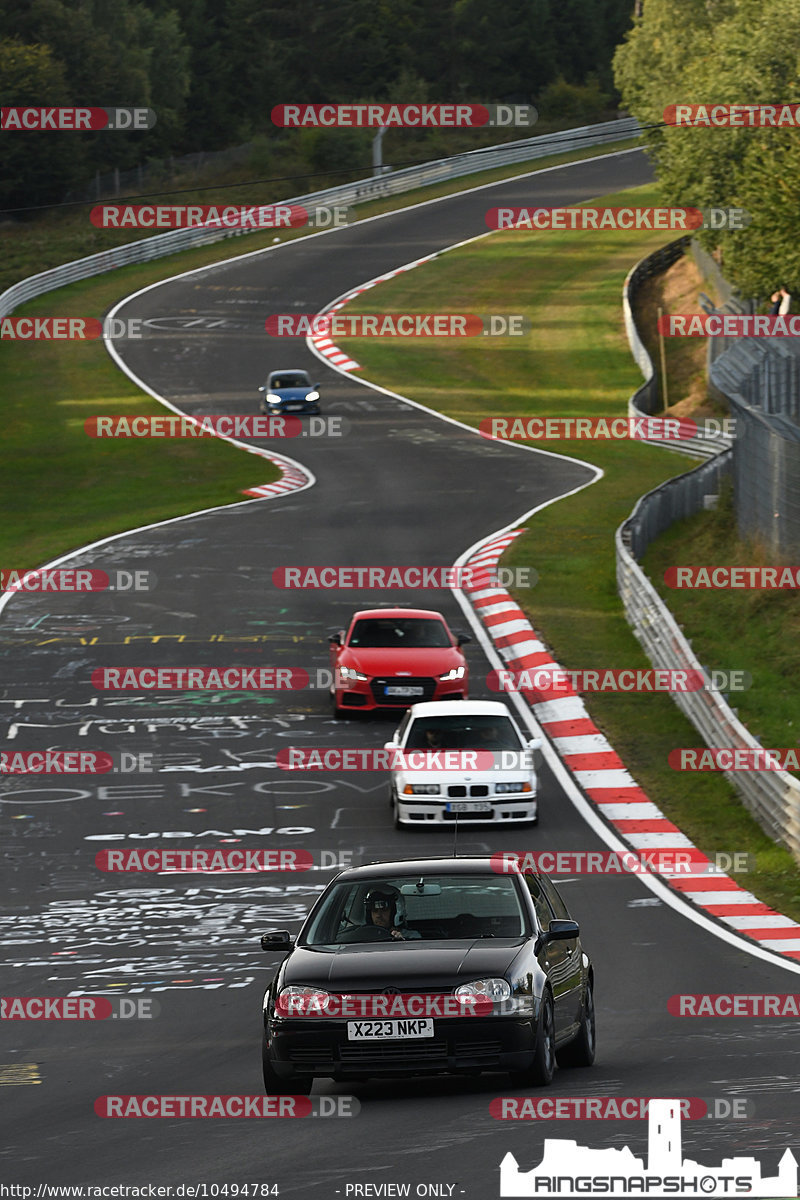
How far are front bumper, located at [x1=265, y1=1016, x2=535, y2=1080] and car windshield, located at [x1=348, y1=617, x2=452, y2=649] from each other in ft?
53.2

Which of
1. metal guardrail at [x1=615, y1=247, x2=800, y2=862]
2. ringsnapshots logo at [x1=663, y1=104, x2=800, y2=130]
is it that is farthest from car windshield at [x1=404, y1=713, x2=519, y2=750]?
ringsnapshots logo at [x1=663, y1=104, x2=800, y2=130]

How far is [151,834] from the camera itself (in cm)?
1961

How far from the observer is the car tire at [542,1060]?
968 cm

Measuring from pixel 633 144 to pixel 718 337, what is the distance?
4829cm

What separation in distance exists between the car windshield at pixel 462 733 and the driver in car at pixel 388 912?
9992mm

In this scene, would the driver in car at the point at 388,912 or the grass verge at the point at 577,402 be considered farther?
the grass verge at the point at 577,402

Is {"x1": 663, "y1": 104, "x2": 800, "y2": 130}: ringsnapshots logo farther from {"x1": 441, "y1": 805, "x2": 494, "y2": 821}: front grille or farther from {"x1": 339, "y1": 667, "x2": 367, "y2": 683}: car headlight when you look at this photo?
{"x1": 441, "y1": 805, "x2": 494, "y2": 821}: front grille

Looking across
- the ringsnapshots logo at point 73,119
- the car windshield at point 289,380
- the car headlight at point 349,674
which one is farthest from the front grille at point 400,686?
the ringsnapshots logo at point 73,119

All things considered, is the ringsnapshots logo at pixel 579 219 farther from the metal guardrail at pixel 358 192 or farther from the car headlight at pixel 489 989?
the car headlight at pixel 489 989

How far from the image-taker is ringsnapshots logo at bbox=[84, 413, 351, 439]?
5097 cm

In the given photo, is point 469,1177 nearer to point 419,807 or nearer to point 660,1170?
point 660,1170

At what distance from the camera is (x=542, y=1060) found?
9719mm

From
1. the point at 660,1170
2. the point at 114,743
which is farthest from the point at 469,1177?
the point at 114,743

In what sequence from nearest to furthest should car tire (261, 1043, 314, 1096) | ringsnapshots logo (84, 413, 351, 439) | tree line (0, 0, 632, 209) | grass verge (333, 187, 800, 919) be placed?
car tire (261, 1043, 314, 1096) → grass verge (333, 187, 800, 919) → ringsnapshots logo (84, 413, 351, 439) → tree line (0, 0, 632, 209)
